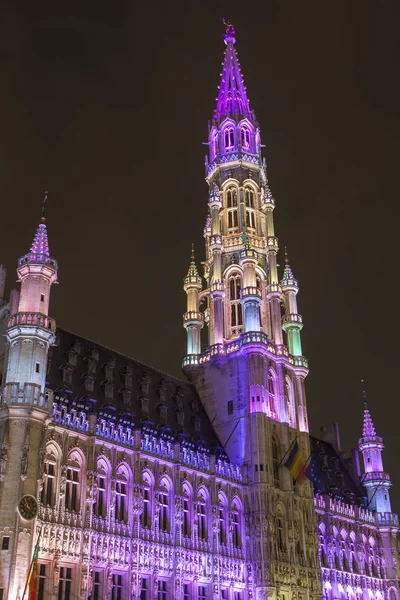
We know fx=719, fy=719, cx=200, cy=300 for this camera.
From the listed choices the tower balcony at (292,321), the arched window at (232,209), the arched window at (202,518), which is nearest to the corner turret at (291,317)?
the tower balcony at (292,321)

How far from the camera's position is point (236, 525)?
195 feet

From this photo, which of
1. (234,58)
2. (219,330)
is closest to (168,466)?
(219,330)

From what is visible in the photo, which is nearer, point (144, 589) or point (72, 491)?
point (72, 491)

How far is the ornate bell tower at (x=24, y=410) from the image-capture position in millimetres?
41719

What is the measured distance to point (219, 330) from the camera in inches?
2771

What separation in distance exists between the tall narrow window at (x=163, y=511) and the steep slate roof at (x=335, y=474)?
90.8 ft

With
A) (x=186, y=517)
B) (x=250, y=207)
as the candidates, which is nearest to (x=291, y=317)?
(x=250, y=207)

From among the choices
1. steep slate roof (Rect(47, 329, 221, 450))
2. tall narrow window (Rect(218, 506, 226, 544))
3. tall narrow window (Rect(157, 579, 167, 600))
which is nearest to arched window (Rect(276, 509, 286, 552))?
tall narrow window (Rect(218, 506, 226, 544))

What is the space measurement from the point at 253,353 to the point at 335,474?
24.2m

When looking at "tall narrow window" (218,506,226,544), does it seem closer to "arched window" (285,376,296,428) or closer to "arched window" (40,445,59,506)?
"arched window" (285,376,296,428)

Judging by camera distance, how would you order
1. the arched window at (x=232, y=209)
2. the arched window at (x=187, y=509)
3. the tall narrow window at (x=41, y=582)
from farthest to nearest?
the arched window at (x=232, y=209) < the arched window at (x=187, y=509) < the tall narrow window at (x=41, y=582)

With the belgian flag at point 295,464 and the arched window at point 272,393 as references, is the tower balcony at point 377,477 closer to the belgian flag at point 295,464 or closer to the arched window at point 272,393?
the arched window at point 272,393

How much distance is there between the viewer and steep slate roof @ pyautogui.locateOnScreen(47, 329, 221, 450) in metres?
54.5

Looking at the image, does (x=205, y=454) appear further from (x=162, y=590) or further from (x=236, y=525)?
(x=162, y=590)
